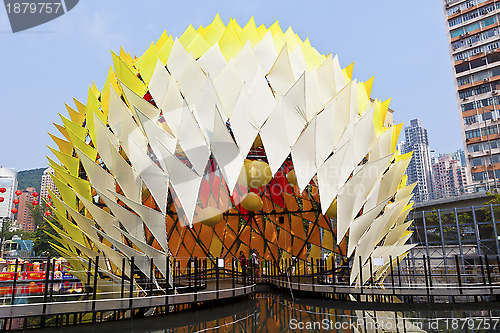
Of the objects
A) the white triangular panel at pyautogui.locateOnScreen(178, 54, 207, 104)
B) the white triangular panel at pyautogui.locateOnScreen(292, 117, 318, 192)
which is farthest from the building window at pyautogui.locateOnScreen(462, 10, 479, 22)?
the white triangular panel at pyautogui.locateOnScreen(178, 54, 207, 104)

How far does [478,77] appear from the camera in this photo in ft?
187

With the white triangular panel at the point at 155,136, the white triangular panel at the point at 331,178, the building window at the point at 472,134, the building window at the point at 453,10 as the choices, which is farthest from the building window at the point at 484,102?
the white triangular panel at the point at 155,136

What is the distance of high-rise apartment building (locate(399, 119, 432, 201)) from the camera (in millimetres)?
120375

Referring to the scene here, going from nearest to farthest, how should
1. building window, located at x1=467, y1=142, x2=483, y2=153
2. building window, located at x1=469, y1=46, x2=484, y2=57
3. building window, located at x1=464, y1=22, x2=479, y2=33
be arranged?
building window, located at x1=467, y1=142, x2=483, y2=153 < building window, located at x1=469, y1=46, x2=484, y2=57 < building window, located at x1=464, y1=22, x2=479, y2=33

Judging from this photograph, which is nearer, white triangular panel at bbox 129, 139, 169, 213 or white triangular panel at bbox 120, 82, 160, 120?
white triangular panel at bbox 129, 139, 169, 213

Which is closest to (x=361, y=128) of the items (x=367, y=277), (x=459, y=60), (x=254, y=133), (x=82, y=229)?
(x=254, y=133)

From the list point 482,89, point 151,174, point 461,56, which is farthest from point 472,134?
point 151,174

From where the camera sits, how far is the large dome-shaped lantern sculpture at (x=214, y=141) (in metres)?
12.7

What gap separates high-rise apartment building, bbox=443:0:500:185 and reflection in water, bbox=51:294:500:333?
47.4 meters

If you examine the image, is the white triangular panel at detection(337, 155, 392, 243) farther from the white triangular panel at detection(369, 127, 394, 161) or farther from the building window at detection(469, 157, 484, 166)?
the building window at detection(469, 157, 484, 166)

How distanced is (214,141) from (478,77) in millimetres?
56881

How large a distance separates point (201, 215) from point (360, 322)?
12268 mm

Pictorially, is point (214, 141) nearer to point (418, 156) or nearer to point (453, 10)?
point (453, 10)

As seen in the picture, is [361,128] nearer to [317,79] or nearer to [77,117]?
[317,79]
